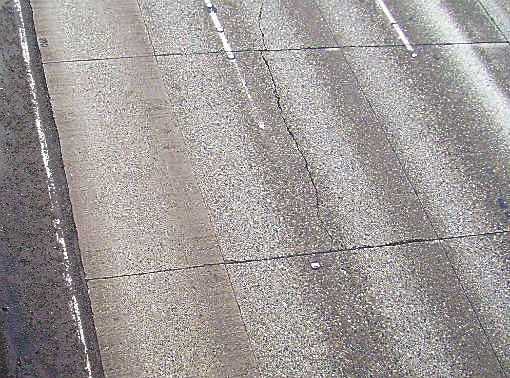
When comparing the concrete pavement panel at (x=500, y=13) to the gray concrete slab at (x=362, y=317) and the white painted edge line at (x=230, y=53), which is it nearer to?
the white painted edge line at (x=230, y=53)

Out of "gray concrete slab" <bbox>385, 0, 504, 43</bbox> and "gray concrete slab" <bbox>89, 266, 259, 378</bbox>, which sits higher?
"gray concrete slab" <bbox>385, 0, 504, 43</bbox>

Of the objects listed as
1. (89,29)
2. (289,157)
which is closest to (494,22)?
(289,157)

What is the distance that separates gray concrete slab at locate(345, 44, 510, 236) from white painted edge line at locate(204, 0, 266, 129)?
166 centimetres

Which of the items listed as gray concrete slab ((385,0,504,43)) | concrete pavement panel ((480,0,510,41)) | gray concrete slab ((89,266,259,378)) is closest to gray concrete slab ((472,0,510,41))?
concrete pavement panel ((480,0,510,41))

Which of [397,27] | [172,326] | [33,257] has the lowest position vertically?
[33,257]

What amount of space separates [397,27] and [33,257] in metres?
6.68

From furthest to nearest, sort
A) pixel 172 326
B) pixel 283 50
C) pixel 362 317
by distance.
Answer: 1. pixel 283 50
2. pixel 362 317
3. pixel 172 326

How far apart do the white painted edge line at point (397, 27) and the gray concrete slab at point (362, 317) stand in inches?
155

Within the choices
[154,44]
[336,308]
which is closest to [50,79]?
[154,44]

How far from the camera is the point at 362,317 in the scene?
8.18 meters

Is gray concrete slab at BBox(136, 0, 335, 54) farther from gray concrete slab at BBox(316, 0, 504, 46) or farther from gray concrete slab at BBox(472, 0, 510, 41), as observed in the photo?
gray concrete slab at BBox(472, 0, 510, 41)

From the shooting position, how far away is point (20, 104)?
32.1ft

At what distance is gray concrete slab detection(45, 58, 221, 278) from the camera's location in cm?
848

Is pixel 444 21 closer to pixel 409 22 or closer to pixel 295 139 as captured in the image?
pixel 409 22
